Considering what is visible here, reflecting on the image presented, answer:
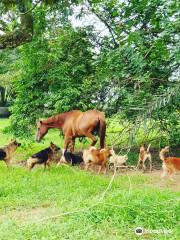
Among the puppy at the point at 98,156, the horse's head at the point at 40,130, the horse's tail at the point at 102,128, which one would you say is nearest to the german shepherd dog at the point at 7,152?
the horse's head at the point at 40,130

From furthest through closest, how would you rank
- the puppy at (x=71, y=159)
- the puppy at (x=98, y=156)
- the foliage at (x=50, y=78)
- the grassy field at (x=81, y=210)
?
the foliage at (x=50, y=78), the puppy at (x=71, y=159), the puppy at (x=98, y=156), the grassy field at (x=81, y=210)

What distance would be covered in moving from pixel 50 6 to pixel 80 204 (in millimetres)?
7586

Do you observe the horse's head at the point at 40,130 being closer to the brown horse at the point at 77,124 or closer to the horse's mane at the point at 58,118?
the brown horse at the point at 77,124

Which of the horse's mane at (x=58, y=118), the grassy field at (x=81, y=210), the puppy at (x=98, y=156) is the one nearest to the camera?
the grassy field at (x=81, y=210)

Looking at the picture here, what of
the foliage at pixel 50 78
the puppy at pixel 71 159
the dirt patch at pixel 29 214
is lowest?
the dirt patch at pixel 29 214

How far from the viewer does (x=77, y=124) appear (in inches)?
475

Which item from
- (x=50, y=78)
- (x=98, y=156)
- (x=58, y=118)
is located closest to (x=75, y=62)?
(x=50, y=78)

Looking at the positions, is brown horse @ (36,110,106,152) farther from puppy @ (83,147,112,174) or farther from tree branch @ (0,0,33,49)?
tree branch @ (0,0,33,49)

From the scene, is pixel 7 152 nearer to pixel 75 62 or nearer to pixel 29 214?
pixel 75 62

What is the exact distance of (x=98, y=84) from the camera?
37.8 ft

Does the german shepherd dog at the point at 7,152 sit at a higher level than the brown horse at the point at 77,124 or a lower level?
lower

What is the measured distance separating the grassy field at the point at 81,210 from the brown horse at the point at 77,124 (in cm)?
275

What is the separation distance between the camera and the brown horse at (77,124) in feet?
38.5

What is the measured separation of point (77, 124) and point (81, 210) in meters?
6.05
